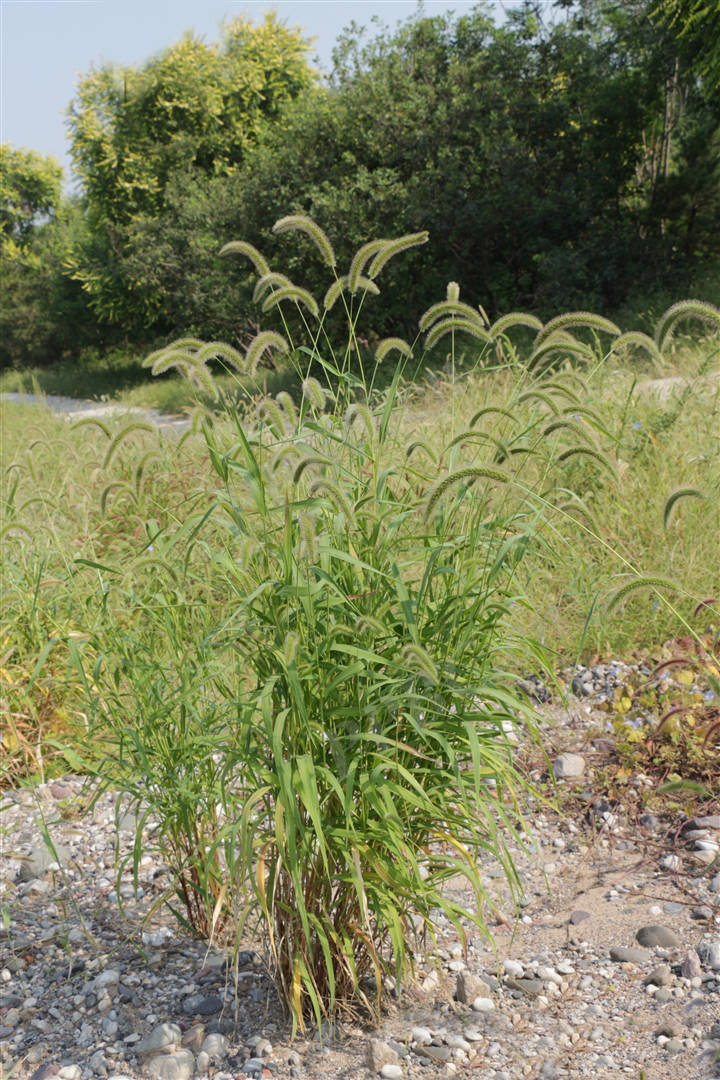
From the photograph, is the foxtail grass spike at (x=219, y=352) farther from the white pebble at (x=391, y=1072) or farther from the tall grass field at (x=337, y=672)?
the white pebble at (x=391, y=1072)

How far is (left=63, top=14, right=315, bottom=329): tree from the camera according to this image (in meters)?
22.5

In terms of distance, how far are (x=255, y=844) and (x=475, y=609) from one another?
2.16 ft

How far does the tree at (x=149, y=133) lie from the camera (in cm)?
2248

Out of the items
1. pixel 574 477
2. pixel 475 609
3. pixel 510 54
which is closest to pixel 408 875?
pixel 475 609

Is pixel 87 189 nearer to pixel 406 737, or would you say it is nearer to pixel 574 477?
pixel 574 477

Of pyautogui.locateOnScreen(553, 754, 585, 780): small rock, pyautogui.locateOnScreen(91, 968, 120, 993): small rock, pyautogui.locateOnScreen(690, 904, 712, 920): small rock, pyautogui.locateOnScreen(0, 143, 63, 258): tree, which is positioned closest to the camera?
pyautogui.locateOnScreen(91, 968, 120, 993): small rock

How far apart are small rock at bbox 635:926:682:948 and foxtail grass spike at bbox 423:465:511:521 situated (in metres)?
1.35

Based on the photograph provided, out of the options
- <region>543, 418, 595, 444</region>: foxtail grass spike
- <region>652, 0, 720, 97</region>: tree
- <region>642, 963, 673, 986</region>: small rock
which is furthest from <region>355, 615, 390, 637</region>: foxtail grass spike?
<region>652, 0, 720, 97</region>: tree

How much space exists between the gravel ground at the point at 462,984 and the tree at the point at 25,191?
40038mm

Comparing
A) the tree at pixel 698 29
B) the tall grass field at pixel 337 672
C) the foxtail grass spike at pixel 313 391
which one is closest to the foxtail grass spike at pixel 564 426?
the tall grass field at pixel 337 672

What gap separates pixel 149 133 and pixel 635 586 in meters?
24.5

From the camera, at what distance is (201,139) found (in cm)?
2291

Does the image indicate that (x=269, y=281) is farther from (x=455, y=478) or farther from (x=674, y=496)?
(x=674, y=496)

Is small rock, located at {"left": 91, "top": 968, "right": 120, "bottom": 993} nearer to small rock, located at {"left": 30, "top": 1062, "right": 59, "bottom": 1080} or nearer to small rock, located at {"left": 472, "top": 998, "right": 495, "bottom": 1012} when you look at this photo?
small rock, located at {"left": 30, "top": 1062, "right": 59, "bottom": 1080}
